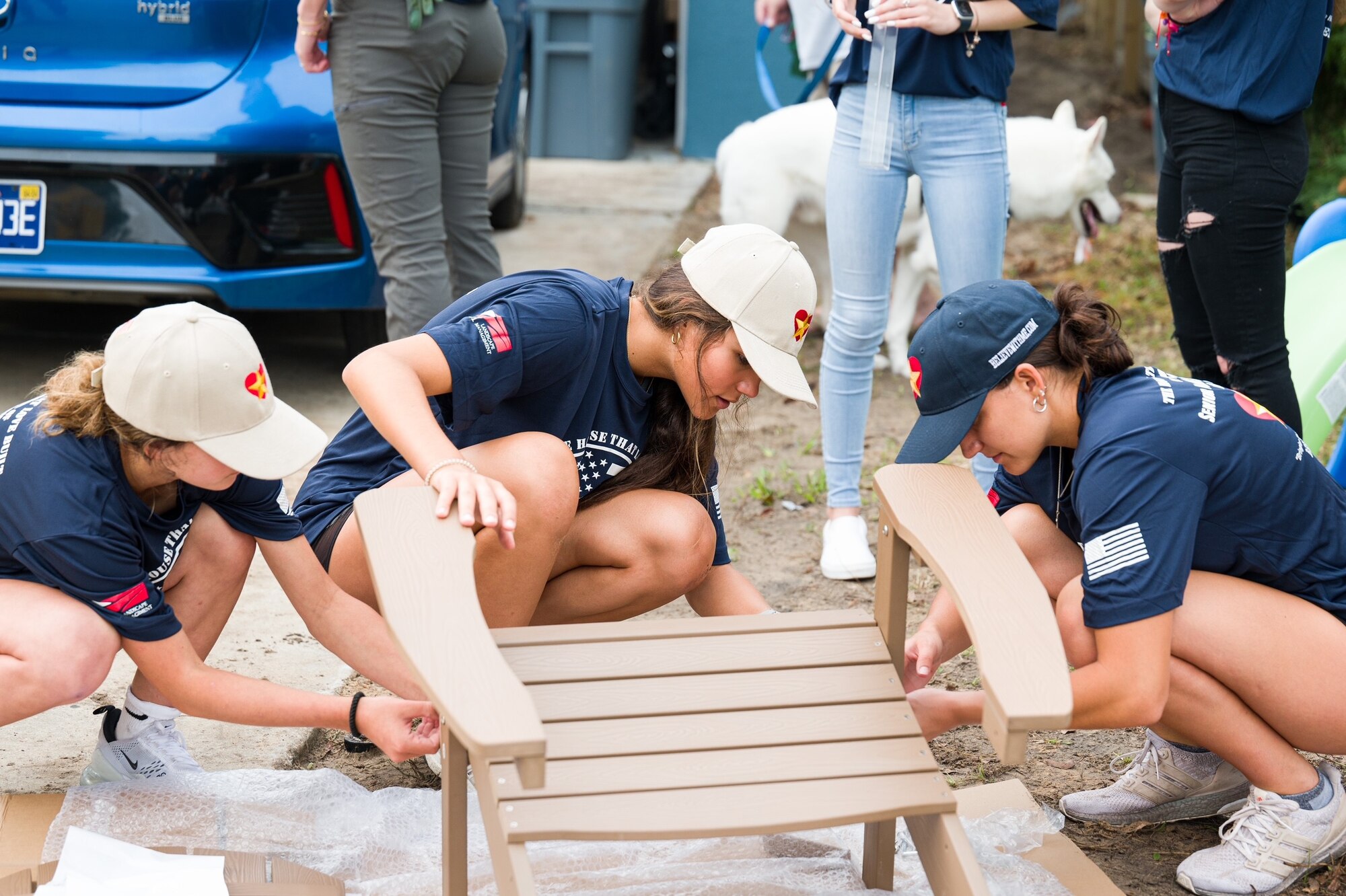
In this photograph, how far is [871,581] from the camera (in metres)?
3.07

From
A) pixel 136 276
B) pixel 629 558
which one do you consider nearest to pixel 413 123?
pixel 136 276

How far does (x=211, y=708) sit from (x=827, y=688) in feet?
2.77

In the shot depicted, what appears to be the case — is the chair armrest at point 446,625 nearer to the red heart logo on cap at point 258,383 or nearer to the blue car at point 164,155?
the red heart logo on cap at point 258,383

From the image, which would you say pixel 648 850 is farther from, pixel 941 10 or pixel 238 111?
pixel 238 111

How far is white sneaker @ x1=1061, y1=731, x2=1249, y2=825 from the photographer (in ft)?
7.17

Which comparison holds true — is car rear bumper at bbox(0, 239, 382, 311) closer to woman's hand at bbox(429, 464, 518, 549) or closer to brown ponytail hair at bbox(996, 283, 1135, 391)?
woman's hand at bbox(429, 464, 518, 549)

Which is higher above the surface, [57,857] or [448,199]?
[448,199]

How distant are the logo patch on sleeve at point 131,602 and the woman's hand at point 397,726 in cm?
32

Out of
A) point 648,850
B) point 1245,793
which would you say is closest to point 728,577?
point 648,850

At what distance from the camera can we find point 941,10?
8.86 feet

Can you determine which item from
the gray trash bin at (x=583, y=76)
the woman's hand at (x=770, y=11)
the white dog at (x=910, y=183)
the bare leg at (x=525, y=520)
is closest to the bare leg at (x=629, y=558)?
the bare leg at (x=525, y=520)

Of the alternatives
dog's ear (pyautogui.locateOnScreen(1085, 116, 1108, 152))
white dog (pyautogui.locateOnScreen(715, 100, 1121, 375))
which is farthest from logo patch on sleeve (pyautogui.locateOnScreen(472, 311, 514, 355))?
dog's ear (pyautogui.locateOnScreen(1085, 116, 1108, 152))

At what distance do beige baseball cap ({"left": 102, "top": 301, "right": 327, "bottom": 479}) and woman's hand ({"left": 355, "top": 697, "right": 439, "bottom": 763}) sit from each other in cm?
34

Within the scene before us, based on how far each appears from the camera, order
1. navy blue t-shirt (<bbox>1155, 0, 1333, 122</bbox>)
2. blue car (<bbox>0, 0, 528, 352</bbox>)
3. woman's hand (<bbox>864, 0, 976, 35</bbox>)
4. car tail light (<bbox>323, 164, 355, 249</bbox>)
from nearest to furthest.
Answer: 1. navy blue t-shirt (<bbox>1155, 0, 1333, 122</bbox>)
2. woman's hand (<bbox>864, 0, 976, 35</bbox>)
3. blue car (<bbox>0, 0, 528, 352</bbox>)
4. car tail light (<bbox>323, 164, 355, 249</bbox>)
